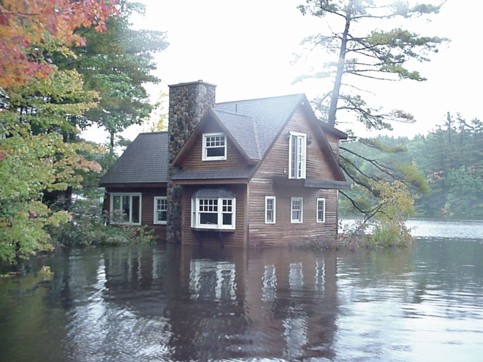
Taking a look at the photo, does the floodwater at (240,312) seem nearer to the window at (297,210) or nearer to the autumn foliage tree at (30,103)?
the autumn foliage tree at (30,103)

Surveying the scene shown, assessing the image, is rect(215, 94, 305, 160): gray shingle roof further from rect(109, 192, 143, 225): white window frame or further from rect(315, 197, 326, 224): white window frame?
rect(109, 192, 143, 225): white window frame

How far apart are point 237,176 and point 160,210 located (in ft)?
23.1

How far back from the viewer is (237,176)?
24.5m

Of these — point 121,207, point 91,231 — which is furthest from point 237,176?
point 121,207

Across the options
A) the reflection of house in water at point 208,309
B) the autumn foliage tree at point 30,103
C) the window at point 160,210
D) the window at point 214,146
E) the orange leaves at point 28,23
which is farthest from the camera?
the window at point 160,210

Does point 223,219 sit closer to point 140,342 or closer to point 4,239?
point 4,239

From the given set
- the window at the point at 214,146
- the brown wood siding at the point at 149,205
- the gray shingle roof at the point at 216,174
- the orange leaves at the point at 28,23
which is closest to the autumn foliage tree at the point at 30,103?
the orange leaves at the point at 28,23

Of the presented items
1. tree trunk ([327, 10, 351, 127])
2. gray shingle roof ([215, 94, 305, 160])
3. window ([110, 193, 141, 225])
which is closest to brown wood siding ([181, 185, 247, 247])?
gray shingle roof ([215, 94, 305, 160])

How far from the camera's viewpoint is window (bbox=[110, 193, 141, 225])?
30683 millimetres

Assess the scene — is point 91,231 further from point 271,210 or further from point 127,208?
point 271,210

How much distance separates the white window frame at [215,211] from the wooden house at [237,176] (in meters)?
0.04

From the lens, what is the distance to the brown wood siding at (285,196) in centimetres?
2544

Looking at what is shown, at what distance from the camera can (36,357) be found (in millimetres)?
8047

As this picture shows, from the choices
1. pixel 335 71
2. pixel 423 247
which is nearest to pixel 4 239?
pixel 423 247
